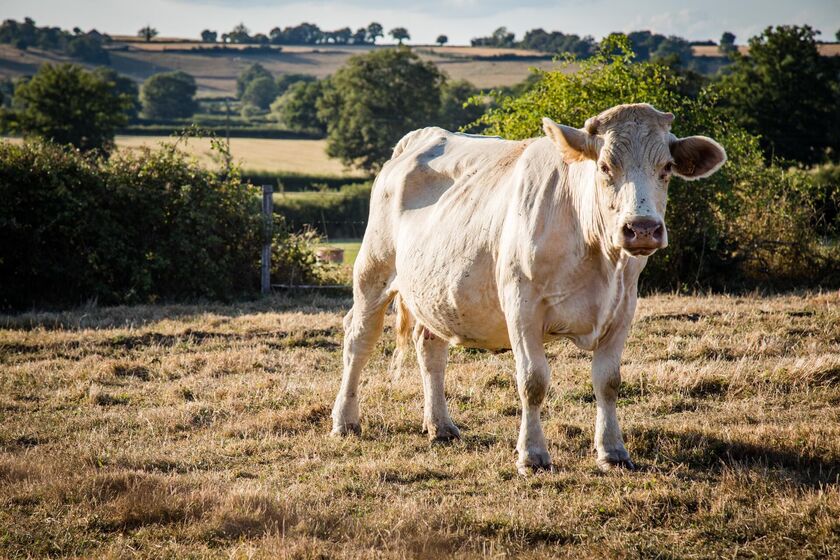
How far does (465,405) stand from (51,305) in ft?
32.2

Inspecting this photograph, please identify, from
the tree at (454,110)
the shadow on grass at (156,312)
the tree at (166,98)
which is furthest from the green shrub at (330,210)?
the tree at (166,98)

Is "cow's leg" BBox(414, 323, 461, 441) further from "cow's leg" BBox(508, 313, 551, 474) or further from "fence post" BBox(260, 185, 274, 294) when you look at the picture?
"fence post" BBox(260, 185, 274, 294)

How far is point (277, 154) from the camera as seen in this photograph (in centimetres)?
7881

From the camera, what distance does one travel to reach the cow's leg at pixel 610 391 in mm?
7031

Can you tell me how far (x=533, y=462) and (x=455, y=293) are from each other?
4.77ft

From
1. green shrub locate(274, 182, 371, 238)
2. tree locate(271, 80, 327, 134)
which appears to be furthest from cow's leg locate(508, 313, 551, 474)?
tree locate(271, 80, 327, 134)

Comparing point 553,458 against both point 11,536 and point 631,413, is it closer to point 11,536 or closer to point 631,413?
point 631,413

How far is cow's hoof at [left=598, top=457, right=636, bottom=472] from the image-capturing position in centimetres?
697

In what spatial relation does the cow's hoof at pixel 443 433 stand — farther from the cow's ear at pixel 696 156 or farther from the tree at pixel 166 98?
the tree at pixel 166 98

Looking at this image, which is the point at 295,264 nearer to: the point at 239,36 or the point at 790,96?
the point at 790,96

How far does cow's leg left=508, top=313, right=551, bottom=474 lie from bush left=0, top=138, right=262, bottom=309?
36.6 ft

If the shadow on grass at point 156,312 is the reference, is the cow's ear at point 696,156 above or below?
above

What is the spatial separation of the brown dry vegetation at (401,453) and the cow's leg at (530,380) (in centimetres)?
21

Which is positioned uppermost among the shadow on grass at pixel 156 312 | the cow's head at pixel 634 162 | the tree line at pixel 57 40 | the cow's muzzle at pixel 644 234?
the tree line at pixel 57 40
